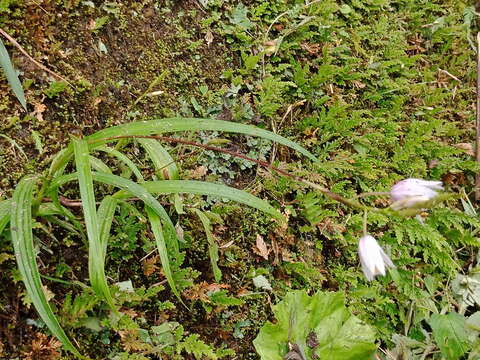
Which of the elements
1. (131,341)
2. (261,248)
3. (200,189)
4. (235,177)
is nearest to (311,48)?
(235,177)

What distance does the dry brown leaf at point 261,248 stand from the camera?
201 cm

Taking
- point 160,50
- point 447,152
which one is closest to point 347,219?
point 447,152

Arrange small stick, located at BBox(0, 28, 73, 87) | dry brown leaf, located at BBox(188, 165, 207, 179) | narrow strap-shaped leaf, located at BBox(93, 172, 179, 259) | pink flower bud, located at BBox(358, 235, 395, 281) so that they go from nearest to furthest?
pink flower bud, located at BBox(358, 235, 395, 281) < narrow strap-shaped leaf, located at BBox(93, 172, 179, 259) < small stick, located at BBox(0, 28, 73, 87) < dry brown leaf, located at BBox(188, 165, 207, 179)

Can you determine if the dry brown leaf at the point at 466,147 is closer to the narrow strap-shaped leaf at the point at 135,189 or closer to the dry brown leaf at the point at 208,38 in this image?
the dry brown leaf at the point at 208,38

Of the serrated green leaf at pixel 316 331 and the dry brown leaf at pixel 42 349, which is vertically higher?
the dry brown leaf at pixel 42 349

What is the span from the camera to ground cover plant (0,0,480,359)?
1.58m

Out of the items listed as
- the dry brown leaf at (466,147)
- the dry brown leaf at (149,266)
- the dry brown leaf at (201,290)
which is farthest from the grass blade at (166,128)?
the dry brown leaf at (466,147)

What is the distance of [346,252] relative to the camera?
221 cm

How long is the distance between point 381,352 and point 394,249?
0.46 meters

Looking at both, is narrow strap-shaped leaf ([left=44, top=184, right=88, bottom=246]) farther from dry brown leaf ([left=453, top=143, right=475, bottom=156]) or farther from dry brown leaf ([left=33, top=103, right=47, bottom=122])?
dry brown leaf ([left=453, top=143, right=475, bottom=156])

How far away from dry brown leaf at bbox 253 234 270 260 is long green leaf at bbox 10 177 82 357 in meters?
0.87

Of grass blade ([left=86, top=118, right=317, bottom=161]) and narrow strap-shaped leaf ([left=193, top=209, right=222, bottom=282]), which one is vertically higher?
grass blade ([left=86, top=118, right=317, bottom=161])

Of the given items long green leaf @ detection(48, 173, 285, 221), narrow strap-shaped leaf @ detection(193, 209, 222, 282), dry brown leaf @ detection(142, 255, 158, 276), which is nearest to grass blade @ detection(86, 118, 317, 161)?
long green leaf @ detection(48, 173, 285, 221)

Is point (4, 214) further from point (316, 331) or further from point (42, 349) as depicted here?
point (316, 331)
